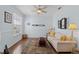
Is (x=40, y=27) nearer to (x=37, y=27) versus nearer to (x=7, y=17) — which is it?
(x=37, y=27)

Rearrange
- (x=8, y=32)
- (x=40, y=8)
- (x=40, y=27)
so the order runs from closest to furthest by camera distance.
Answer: (x=40, y=8) < (x=8, y=32) < (x=40, y=27)

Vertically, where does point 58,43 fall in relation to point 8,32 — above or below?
below

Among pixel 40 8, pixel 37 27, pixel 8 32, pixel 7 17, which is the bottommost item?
pixel 8 32

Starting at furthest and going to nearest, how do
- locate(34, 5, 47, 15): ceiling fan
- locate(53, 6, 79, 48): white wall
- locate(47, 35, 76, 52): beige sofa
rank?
1. locate(47, 35, 76, 52): beige sofa
2. locate(53, 6, 79, 48): white wall
3. locate(34, 5, 47, 15): ceiling fan

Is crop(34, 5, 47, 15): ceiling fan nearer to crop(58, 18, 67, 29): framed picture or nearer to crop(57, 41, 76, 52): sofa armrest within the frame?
crop(58, 18, 67, 29): framed picture

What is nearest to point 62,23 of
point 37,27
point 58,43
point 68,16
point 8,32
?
point 68,16

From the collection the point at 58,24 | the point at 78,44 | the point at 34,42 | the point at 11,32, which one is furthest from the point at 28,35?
the point at 78,44

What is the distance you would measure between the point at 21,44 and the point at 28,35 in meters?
0.25

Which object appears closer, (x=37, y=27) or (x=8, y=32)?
(x=8, y=32)

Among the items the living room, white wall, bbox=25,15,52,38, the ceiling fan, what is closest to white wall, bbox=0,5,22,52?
the living room

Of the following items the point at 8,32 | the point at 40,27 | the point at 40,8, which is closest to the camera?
the point at 40,8

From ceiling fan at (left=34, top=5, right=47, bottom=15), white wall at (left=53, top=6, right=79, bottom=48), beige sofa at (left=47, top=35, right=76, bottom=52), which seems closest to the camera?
ceiling fan at (left=34, top=5, right=47, bottom=15)

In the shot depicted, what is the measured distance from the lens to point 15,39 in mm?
2324

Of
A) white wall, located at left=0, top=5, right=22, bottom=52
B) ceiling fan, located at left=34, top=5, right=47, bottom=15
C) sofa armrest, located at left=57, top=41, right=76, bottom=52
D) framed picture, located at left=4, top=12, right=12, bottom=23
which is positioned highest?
ceiling fan, located at left=34, top=5, right=47, bottom=15
